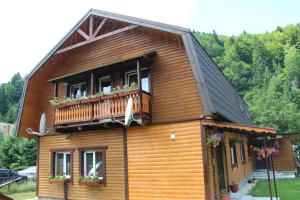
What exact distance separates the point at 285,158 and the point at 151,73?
12.4m

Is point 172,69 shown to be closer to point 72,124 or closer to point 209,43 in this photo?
point 72,124

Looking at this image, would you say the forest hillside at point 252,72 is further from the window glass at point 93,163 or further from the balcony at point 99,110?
the balcony at point 99,110

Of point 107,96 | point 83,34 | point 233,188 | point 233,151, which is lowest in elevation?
point 233,188

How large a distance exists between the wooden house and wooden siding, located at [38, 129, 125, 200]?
4 cm

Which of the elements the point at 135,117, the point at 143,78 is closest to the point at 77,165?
the point at 135,117

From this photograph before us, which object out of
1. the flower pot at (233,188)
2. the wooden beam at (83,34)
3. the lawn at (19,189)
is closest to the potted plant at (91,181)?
the flower pot at (233,188)

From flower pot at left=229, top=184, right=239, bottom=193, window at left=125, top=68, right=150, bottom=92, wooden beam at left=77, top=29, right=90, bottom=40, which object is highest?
wooden beam at left=77, top=29, right=90, bottom=40

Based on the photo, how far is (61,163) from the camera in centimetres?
1235

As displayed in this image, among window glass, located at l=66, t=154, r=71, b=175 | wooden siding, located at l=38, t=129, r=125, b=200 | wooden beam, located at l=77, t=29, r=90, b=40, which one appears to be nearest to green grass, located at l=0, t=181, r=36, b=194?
wooden siding, located at l=38, t=129, r=125, b=200

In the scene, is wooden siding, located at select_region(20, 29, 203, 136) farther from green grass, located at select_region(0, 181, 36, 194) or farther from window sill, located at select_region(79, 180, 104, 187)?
green grass, located at select_region(0, 181, 36, 194)

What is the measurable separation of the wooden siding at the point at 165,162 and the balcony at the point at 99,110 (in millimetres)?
881

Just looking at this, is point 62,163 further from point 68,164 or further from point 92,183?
point 92,183

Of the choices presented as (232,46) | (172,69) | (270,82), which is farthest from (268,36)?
(172,69)

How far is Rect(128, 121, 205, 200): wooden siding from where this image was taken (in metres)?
8.66
